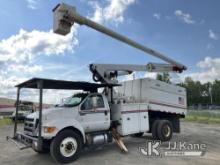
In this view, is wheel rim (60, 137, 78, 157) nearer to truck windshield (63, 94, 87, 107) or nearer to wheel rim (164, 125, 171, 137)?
truck windshield (63, 94, 87, 107)

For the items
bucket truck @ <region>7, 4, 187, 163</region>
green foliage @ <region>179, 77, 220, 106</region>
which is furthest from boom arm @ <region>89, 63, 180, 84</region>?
green foliage @ <region>179, 77, 220, 106</region>

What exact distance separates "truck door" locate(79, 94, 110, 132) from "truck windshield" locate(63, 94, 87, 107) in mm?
194

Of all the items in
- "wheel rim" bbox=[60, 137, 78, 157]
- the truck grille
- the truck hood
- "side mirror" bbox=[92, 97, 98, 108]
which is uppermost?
"side mirror" bbox=[92, 97, 98, 108]

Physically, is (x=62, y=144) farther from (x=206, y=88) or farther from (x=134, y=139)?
(x=206, y=88)

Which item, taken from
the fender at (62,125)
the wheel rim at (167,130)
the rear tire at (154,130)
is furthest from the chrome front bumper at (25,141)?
the wheel rim at (167,130)

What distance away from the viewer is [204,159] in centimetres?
913

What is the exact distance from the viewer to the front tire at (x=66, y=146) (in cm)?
867

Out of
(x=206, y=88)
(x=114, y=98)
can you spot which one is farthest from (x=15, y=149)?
(x=206, y=88)

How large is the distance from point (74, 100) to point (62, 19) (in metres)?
2.97

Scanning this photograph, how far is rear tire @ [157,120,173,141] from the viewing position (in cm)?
1248

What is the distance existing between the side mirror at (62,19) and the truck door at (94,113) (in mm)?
2598

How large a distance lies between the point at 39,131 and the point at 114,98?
3914 mm

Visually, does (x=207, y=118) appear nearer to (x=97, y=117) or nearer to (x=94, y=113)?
(x=97, y=117)

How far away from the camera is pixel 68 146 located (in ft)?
29.6
